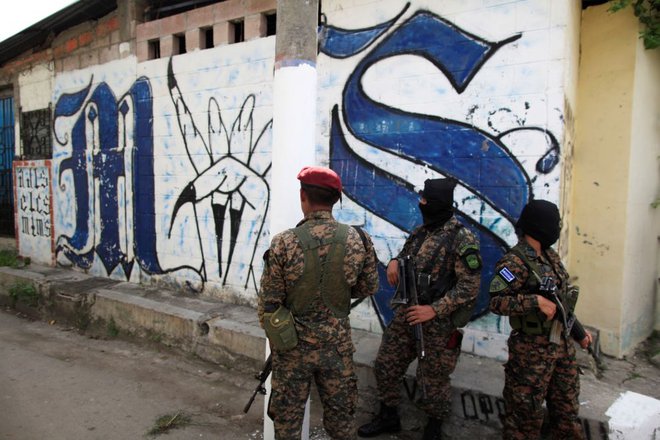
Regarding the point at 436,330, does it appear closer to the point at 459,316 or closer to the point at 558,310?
the point at 459,316

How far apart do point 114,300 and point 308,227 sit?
378 cm

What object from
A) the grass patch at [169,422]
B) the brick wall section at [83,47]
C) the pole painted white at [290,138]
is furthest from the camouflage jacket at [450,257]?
the brick wall section at [83,47]

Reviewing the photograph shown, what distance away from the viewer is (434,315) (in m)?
2.74

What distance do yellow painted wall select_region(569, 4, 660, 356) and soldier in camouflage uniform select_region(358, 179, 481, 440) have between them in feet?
5.16

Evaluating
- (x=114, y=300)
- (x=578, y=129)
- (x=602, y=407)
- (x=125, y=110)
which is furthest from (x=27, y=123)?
(x=602, y=407)

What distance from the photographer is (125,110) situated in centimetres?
589

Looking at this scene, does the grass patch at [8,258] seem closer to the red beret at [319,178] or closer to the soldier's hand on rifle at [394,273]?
the soldier's hand on rifle at [394,273]

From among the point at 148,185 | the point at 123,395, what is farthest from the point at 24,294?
the point at 123,395

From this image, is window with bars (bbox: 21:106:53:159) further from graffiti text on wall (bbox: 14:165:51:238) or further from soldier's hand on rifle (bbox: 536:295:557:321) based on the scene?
soldier's hand on rifle (bbox: 536:295:557:321)

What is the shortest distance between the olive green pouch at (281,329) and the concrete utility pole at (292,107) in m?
0.57

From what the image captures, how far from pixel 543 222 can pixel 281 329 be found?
1.51 metres

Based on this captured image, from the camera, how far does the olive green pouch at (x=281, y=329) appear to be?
7.36 feet

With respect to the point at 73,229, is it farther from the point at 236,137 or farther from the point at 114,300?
the point at 236,137

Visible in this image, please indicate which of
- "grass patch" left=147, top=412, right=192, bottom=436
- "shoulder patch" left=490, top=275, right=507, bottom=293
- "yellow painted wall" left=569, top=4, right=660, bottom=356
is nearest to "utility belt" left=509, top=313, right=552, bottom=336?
"shoulder patch" left=490, top=275, right=507, bottom=293
